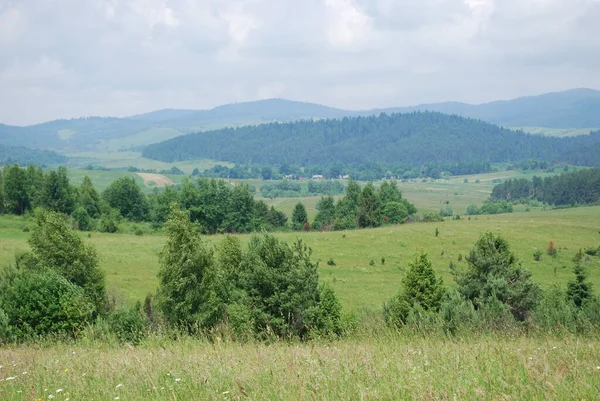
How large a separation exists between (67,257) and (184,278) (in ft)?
31.0

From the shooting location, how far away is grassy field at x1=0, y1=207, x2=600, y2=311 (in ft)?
141

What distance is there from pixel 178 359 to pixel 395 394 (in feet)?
12.7

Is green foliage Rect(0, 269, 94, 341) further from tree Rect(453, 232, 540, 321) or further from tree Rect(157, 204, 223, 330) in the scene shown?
tree Rect(453, 232, 540, 321)

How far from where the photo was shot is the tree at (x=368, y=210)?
88062 millimetres

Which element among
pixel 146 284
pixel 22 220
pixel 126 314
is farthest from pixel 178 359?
pixel 22 220

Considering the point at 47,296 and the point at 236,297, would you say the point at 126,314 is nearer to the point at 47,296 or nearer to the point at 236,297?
the point at 47,296

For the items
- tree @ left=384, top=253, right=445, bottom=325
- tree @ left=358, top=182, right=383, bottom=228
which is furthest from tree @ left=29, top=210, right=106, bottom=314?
tree @ left=358, top=182, right=383, bottom=228

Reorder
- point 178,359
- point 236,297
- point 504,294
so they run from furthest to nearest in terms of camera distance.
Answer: point 504,294, point 236,297, point 178,359

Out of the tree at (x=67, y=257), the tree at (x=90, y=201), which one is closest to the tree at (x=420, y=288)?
the tree at (x=67, y=257)

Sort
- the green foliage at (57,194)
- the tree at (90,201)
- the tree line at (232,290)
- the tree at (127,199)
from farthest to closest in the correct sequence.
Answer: the tree at (127,199) < the tree at (90,201) < the green foliage at (57,194) < the tree line at (232,290)

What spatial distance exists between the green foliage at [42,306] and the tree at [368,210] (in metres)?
66.9

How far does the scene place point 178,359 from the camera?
25.7ft

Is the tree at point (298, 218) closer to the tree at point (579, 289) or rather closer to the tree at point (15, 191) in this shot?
the tree at point (15, 191)

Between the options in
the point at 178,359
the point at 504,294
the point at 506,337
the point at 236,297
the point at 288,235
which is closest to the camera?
the point at 178,359
